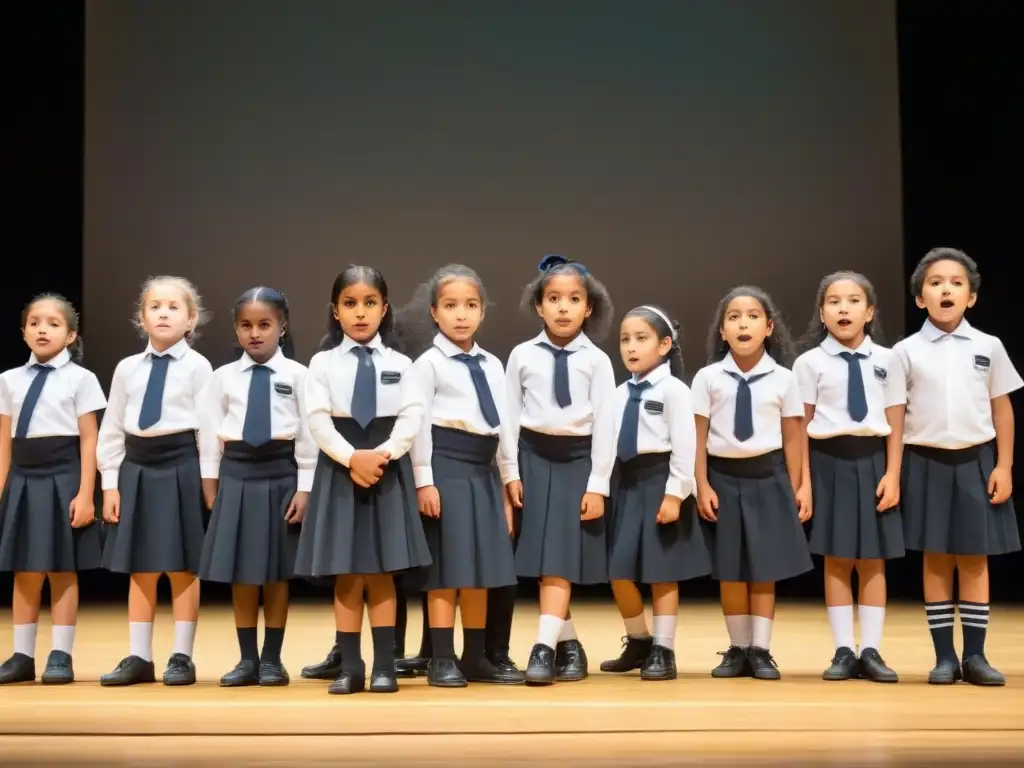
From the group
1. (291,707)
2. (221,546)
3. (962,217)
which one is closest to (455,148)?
(962,217)

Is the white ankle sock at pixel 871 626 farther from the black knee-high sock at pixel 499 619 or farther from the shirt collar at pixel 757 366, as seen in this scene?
the black knee-high sock at pixel 499 619

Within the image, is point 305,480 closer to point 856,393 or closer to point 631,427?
point 631,427

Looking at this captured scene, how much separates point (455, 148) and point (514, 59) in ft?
1.61

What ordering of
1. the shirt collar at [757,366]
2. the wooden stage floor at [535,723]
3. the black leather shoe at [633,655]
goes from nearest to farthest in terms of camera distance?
1. the wooden stage floor at [535,723]
2. the shirt collar at [757,366]
3. the black leather shoe at [633,655]

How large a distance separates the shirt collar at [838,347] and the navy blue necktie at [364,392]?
4.51 feet

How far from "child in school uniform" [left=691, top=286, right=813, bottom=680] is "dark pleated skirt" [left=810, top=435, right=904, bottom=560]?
0.06 meters

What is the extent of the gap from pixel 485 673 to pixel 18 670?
1337 mm

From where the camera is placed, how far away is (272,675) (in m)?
3.40

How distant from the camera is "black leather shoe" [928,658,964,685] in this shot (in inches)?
136

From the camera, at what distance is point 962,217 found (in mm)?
5922

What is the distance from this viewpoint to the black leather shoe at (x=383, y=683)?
3246 mm

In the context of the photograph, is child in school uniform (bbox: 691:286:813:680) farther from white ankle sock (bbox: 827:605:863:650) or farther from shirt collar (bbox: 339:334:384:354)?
shirt collar (bbox: 339:334:384:354)

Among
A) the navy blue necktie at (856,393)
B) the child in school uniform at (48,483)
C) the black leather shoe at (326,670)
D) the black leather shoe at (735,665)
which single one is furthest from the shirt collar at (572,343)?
the child in school uniform at (48,483)

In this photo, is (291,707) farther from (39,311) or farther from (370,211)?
(370,211)
